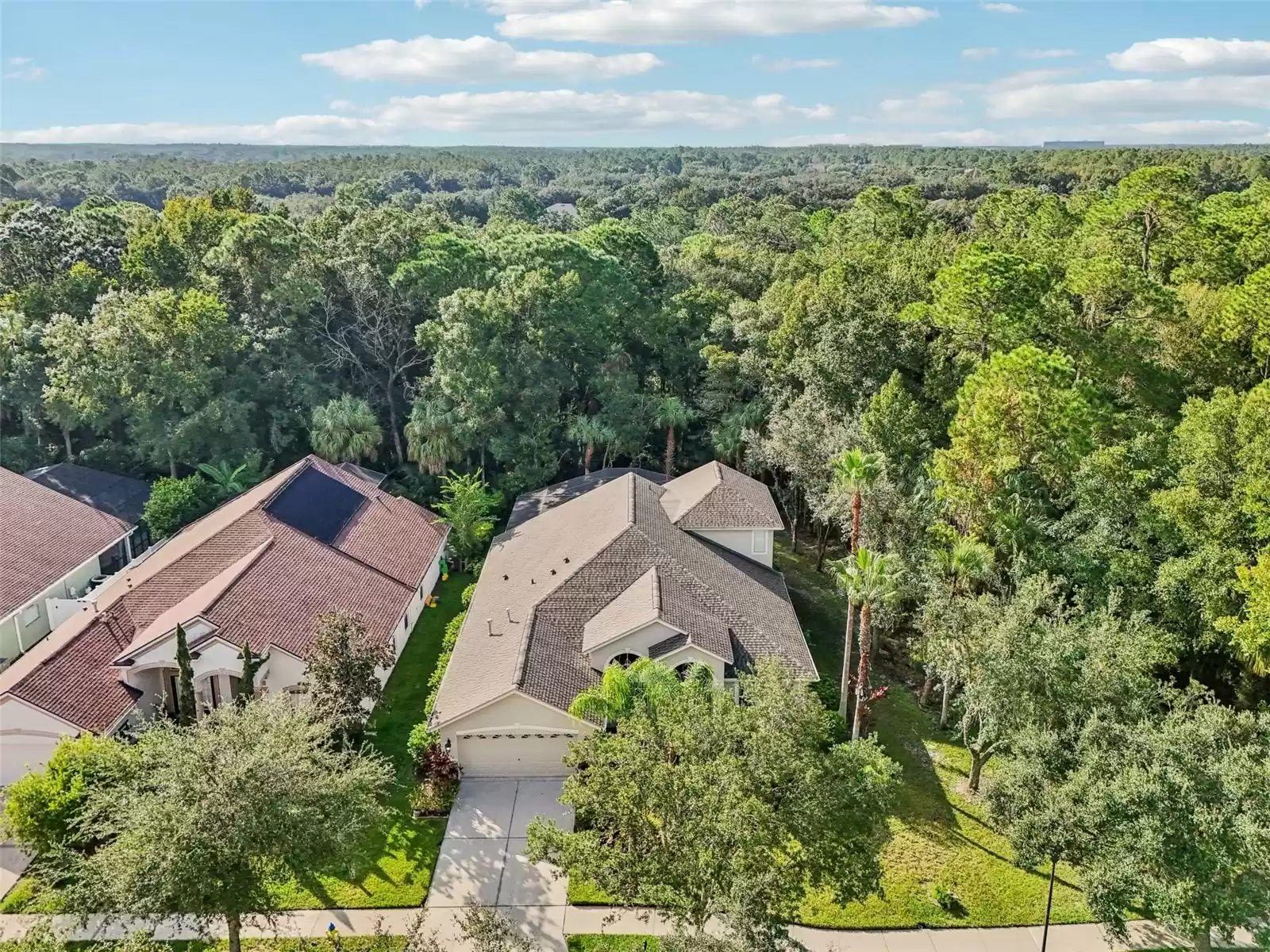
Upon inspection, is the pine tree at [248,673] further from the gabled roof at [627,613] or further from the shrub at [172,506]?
the shrub at [172,506]

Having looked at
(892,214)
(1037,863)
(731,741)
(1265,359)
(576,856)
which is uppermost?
(892,214)

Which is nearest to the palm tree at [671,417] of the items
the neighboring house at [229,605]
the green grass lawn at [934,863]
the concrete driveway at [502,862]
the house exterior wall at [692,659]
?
the neighboring house at [229,605]

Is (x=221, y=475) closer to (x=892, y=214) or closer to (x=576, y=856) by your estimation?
(x=576, y=856)

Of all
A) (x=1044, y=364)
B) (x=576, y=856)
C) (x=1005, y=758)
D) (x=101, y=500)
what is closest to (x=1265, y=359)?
(x=1044, y=364)

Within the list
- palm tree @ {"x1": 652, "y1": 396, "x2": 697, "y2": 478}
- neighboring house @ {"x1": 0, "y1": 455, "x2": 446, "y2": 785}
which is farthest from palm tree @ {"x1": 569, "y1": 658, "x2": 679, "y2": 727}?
palm tree @ {"x1": 652, "y1": 396, "x2": 697, "y2": 478}

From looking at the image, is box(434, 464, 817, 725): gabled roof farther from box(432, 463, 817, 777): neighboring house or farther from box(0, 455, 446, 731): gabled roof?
box(0, 455, 446, 731): gabled roof

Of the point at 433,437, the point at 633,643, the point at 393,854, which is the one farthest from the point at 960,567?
the point at 433,437
